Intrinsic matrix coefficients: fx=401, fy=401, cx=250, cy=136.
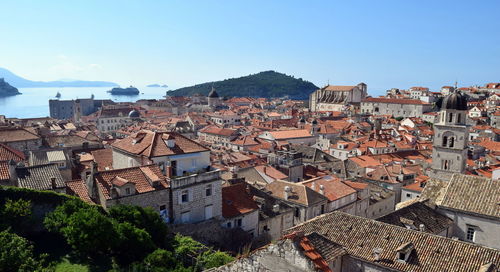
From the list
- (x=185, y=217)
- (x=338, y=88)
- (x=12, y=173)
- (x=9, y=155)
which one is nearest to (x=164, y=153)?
(x=185, y=217)

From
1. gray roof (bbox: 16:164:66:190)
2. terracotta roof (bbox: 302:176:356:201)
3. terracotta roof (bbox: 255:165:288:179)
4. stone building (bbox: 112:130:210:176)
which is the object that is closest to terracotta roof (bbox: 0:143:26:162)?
gray roof (bbox: 16:164:66:190)

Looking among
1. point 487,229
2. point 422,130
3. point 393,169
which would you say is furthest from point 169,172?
point 422,130

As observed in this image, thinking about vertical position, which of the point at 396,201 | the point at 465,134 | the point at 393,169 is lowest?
the point at 396,201

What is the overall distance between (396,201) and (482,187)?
19.9 metres

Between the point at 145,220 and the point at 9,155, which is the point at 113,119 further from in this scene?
the point at 145,220

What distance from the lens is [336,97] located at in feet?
546

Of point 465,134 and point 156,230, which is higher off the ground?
point 465,134

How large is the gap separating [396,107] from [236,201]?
4621 inches

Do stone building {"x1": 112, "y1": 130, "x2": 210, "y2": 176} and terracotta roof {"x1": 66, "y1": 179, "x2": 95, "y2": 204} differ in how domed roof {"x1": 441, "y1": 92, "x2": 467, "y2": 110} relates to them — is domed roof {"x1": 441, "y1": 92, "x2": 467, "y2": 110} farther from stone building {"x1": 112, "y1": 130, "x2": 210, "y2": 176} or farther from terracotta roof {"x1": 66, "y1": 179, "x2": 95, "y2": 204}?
terracotta roof {"x1": 66, "y1": 179, "x2": 95, "y2": 204}

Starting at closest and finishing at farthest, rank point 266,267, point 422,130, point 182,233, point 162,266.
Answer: point 266,267, point 162,266, point 182,233, point 422,130

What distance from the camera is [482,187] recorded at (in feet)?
81.7

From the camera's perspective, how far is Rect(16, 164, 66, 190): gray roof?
23306mm

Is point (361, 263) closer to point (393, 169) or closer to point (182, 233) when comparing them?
point (182, 233)

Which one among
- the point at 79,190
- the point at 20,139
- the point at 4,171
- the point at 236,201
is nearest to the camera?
the point at 4,171
